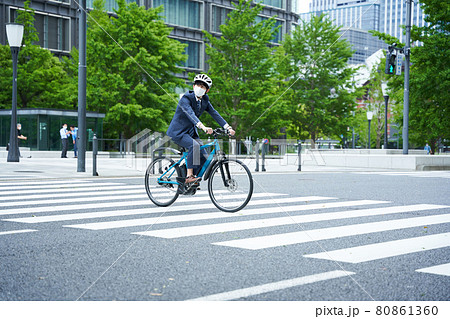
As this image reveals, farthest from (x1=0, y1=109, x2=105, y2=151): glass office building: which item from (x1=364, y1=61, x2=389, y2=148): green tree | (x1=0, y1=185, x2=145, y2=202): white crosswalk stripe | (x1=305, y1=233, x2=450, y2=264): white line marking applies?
(x1=364, y1=61, x2=389, y2=148): green tree

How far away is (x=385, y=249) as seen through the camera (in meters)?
5.48

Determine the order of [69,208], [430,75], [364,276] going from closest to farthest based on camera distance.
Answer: [364,276] → [69,208] → [430,75]

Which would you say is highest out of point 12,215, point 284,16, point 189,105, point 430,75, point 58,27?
point 284,16

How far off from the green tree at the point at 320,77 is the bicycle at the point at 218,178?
3769 cm

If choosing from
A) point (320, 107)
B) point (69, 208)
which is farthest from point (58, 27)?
point (69, 208)

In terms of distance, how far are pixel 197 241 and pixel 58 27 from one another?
47632 millimetres

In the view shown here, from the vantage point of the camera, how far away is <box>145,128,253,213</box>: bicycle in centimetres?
799

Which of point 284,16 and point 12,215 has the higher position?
point 284,16

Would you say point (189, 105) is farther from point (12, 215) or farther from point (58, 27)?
point (58, 27)

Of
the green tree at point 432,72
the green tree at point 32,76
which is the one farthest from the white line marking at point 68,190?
the green tree at point 32,76

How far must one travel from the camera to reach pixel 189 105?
805 centimetres

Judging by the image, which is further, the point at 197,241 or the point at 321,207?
the point at 321,207

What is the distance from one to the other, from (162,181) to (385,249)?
4063mm

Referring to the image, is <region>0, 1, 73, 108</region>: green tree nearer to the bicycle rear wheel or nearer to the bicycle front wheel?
the bicycle rear wheel
